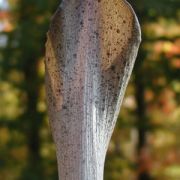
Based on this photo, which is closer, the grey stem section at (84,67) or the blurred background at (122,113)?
the grey stem section at (84,67)

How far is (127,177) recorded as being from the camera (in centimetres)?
1020

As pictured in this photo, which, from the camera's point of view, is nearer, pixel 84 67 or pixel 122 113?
pixel 84 67

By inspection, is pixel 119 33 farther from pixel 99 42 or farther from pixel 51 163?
pixel 51 163

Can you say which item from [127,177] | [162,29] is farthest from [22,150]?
[162,29]

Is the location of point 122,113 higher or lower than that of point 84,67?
lower

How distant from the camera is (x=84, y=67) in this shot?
2531 millimetres

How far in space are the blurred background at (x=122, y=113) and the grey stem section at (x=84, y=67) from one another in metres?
6.06

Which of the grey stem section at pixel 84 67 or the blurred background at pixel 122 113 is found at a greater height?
the grey stem section at pixel 84 67

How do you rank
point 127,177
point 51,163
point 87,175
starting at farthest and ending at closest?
point 127,177
point 51,163
point 87,175

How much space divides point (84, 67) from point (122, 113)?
803 cm

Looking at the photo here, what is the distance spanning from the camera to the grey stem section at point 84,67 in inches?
99.0

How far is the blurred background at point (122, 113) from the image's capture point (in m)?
9.07

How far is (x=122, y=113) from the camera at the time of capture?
1053 centimetres

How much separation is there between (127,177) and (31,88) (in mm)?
2103
